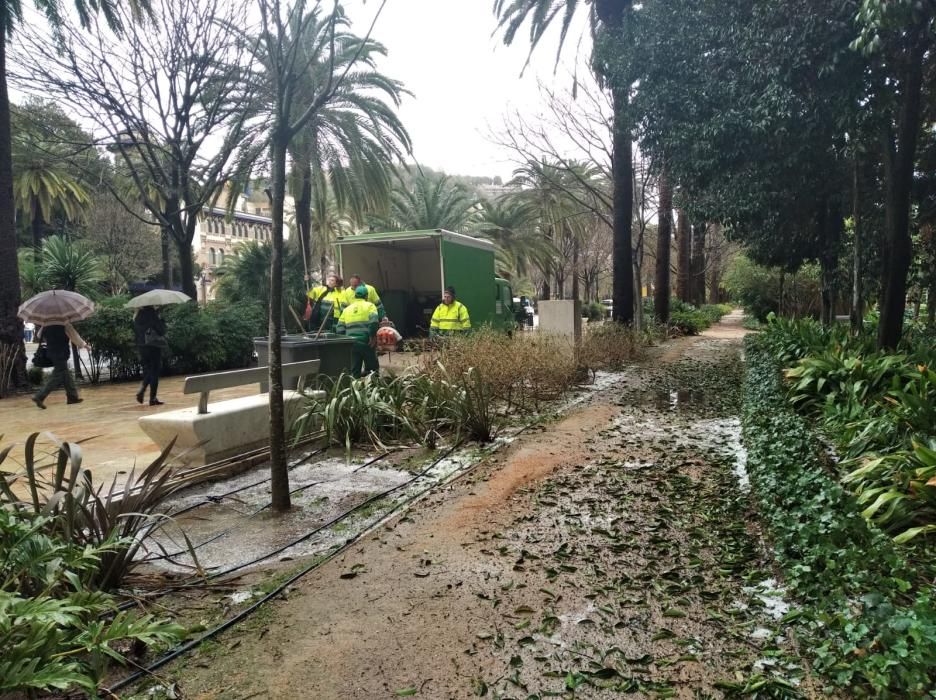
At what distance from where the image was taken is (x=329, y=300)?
12672 millimetres

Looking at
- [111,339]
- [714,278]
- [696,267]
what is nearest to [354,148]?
[111,339]

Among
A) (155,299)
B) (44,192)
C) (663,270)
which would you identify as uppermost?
(44,192)

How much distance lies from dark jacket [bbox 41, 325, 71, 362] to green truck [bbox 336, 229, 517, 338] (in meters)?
8.06

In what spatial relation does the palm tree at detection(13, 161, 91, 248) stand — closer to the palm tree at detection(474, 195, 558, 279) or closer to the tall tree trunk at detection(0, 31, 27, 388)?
the tall tree trunk at detection(0, 31, 27, 388)

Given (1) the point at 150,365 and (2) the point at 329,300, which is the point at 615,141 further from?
(1) the point at 150,365

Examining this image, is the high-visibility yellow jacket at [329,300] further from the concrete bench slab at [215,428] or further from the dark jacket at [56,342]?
the dark jacket at [56,342]

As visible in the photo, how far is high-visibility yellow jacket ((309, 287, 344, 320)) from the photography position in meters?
10.7

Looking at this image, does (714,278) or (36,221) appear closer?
(36,221)

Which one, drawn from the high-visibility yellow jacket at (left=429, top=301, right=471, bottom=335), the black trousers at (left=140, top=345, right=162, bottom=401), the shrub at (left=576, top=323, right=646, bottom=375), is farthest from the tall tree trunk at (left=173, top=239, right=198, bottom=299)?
the shrub at (left=576, top=323, right=646, bottom=375)

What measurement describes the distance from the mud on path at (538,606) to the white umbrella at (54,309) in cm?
724

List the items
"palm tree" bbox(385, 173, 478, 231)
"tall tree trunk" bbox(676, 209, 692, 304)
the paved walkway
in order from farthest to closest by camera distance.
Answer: "palm tree" bbox(385, 173, 478, 231) < "tall tree trunk" bbox(676, 209, 692, 304) < the paved walkway

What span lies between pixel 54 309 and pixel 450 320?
20.8 feet

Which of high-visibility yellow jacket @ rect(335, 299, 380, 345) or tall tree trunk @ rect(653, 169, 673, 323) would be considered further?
tall tree trunk @ rect(653, 169, 673, 323)

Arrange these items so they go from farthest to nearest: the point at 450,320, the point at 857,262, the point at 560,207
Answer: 1. the point at 560,207
2. the point at 450,320
3. the point at 857,262
